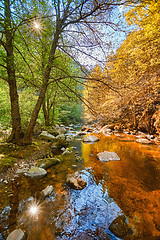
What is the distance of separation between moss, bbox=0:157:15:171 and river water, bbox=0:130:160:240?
0.51 m

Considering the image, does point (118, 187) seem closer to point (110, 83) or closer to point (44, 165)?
point (44, 165)

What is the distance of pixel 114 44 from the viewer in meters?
3.11

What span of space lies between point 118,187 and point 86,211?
1.14m

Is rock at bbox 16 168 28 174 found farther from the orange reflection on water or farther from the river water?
the orange reflection on water

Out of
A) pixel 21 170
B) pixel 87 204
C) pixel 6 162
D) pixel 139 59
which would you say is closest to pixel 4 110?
pixel 6 162

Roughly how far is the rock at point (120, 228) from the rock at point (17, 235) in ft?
4.51

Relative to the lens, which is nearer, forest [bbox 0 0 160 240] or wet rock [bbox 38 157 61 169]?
forest [bbox 0 0 160 240]

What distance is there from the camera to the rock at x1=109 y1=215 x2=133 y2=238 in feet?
5.50

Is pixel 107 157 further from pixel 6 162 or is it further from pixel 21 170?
pixel 6 162

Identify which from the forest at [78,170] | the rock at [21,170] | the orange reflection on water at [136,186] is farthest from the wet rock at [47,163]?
the orange reflection on water at [136,186]

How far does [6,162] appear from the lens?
10.8 ft

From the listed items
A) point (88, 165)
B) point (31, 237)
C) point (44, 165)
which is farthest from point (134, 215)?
point (44, 165)

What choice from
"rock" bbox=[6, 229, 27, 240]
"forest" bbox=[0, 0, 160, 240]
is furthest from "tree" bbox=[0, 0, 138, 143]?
"rock" bbox=[6, 229, 27, 240]

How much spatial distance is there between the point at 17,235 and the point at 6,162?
2.21 metres
